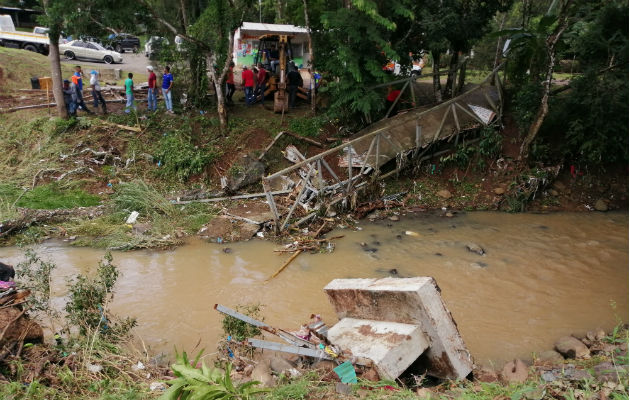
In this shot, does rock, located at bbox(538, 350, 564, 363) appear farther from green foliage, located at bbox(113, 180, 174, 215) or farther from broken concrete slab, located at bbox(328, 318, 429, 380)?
green foliage, located at bbox(113, 180, 174, 215)

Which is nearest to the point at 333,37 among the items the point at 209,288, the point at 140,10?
the point at 140,10

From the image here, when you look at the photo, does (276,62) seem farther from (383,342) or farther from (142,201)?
(383,342)

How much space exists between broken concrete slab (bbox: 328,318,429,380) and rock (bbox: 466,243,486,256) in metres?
4.41

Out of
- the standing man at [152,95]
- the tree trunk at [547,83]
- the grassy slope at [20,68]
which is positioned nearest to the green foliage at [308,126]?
the standing man at [152,95]

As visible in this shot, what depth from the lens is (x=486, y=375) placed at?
512 cm

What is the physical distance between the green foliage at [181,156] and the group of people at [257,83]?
8.13ft

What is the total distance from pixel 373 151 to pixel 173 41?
7.21m

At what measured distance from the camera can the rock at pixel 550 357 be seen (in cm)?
573

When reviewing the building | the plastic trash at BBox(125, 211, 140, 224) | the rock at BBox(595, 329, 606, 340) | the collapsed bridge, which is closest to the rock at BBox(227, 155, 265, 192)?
the collapsed bridge

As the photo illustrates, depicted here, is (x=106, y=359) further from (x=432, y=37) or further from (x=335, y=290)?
(x=432, y=37)

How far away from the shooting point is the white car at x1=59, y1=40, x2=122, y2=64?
21.8 meters

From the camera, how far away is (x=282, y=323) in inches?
262

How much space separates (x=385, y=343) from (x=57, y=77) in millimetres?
11915

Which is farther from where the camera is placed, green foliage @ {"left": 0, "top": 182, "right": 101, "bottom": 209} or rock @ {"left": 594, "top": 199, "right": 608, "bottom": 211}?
rock @ {"left": 594, "top": 199, "right": 608, "bottom": 211}
